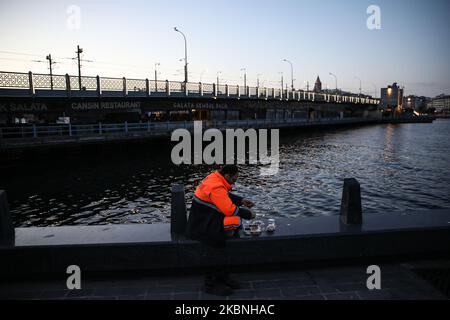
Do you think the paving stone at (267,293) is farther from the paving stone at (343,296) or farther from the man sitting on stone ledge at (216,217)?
the paving stone at (343,296)

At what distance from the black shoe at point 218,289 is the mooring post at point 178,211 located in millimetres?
1143

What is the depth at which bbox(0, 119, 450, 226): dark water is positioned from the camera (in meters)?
16.2

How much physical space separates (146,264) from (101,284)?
74 centimetres

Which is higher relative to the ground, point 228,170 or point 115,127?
point 115,127

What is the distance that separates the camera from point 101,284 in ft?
18.2

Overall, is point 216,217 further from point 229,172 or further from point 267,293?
point 267,293

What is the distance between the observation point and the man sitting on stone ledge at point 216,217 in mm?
5219

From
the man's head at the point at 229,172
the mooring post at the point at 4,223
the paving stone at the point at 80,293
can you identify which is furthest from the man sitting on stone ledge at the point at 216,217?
the mooring post at the point at 4,223

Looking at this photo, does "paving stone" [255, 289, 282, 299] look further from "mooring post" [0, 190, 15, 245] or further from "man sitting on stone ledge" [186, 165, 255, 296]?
"mooring post" [0, 190, 15, 245]

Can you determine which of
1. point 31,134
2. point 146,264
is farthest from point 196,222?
point 31,134

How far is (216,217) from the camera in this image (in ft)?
17.5

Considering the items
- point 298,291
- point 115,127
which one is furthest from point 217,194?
point 115,127

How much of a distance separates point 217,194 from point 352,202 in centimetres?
262
